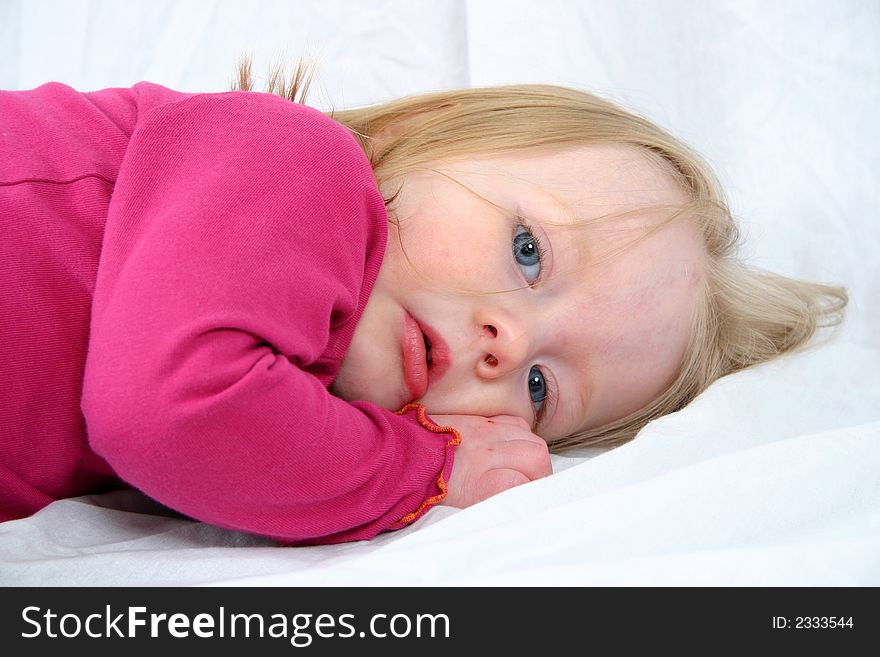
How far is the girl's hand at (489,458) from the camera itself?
1061 millimetres

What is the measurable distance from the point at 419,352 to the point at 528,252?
178mm

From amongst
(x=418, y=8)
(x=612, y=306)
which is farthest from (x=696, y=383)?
(x=418, y=8)

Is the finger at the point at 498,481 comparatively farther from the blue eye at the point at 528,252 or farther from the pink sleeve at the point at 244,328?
the blue eye at the point at 528,252

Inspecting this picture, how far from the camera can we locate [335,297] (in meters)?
0.93

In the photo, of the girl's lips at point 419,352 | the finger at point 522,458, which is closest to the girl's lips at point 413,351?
the girl's lips at point 419,352

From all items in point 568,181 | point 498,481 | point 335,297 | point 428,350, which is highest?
point 568,181

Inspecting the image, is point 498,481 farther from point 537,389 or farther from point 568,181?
point 568,181

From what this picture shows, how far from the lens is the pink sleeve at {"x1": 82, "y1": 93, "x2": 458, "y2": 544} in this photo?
0.80 m

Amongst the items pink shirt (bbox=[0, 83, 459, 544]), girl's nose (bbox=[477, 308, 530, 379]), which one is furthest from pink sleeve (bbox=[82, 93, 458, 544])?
girl's nose (bbox=[477, 308, 530, 379])

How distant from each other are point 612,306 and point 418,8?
3.16 ft

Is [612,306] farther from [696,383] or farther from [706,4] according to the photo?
[706,4]

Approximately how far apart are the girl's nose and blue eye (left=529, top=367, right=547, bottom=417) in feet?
0.28

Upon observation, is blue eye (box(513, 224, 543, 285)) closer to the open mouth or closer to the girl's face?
the girl's face

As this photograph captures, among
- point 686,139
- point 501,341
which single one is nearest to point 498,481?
point 501,341
